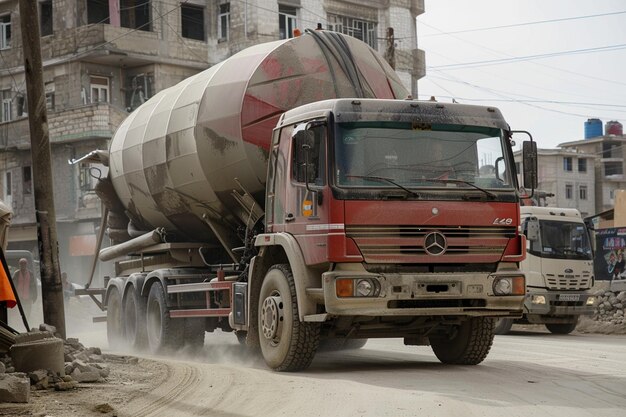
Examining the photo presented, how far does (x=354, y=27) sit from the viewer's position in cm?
5050

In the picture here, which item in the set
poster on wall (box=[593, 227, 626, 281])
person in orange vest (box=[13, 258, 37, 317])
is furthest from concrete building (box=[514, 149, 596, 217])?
person in orange vest (box=[13, 258, 37, 317])

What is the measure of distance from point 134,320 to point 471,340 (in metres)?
7.00

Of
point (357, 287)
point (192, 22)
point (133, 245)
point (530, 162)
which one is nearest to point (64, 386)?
point (357, 287)

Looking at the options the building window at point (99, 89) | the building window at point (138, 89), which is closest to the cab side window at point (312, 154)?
the building window at point (138, 89)

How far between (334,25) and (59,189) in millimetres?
15188

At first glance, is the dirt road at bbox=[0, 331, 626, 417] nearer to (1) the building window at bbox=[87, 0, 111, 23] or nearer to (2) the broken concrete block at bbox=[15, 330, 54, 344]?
(2) the broken concrete block at bbox=[15, 330, 54, 344]

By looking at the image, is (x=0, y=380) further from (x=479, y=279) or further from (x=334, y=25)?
(x=334, y=25)

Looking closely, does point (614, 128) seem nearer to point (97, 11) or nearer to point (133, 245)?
point (97, 11)

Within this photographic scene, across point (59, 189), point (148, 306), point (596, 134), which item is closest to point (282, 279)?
point (148, 306)

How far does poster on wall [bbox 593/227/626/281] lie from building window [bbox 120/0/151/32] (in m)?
25.5

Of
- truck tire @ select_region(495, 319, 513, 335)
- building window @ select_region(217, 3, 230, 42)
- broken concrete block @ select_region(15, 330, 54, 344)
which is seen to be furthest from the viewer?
building window @ select_region(217, 3, 230, 42)

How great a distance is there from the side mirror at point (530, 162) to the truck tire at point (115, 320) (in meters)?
8.80

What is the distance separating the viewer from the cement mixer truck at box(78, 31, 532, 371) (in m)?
10.6

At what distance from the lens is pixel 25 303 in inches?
1046
